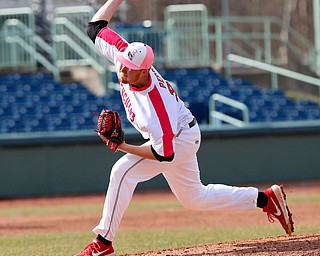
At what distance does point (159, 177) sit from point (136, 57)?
10.7 m

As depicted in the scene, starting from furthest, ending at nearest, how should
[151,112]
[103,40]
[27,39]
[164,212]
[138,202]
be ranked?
[27,39] → [138,202] → [164,212] → [103,40] → [151,112]

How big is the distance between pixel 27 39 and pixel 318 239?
47.9 feet

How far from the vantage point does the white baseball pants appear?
6.55 metres

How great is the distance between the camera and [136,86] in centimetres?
647

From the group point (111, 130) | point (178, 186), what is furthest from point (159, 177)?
point (111, 130)

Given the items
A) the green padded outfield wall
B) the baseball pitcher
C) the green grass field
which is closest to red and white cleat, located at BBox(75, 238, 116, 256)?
the baseball pitcher

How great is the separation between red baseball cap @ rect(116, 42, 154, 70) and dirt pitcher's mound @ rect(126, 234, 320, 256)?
157 cm

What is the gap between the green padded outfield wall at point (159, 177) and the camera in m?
16.6

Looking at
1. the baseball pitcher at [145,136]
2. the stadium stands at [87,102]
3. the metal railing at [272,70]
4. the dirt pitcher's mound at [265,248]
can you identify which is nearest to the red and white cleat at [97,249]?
the baseball pitcher at [145,136]

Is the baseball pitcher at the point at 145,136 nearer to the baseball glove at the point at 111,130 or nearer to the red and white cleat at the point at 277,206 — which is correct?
the baseball glove at the point at 111,130

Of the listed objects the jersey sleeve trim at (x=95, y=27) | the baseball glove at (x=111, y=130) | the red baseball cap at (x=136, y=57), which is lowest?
the baseball glove at (x=111, y=130)

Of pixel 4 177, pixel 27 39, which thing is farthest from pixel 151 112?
pixel 27 39

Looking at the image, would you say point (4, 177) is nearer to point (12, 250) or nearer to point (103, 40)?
point (12, 250)

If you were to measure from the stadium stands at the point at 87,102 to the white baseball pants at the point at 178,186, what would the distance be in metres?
10.6
